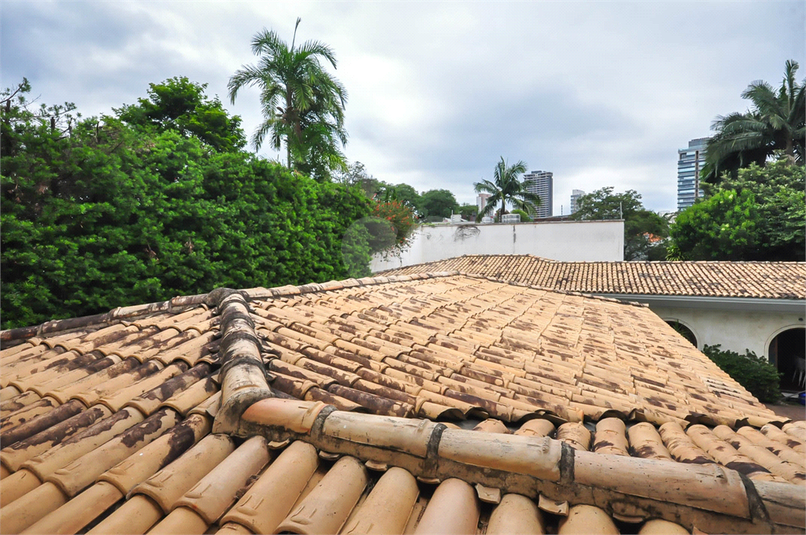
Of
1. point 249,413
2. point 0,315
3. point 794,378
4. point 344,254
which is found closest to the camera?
point 249,413

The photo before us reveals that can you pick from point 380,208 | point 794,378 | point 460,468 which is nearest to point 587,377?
point 460,468

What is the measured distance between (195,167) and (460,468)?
847 centimetres

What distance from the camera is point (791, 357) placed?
59.6ft

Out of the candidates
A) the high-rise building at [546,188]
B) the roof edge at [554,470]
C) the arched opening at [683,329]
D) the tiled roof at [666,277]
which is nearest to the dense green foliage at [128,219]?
the roof edge at [554,470]

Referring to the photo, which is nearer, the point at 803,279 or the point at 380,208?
the point at 803,279

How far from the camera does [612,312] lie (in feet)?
27.3

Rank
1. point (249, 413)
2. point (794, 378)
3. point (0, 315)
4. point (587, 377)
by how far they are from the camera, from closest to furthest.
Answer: point (249, 413), point (587, 377), point (0, 315), point (794, 378)

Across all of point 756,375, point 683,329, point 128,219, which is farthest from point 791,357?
point 128,219

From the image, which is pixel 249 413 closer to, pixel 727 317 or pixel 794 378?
pixel 727 317

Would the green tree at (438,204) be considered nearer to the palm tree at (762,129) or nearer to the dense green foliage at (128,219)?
the palm tree at (762,129)

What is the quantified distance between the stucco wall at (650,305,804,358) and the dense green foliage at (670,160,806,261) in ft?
31.2

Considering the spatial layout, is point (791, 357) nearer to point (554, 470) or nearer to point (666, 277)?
point (666, 277)

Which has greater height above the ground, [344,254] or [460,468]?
[344,254]

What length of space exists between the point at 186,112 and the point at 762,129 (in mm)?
38364
